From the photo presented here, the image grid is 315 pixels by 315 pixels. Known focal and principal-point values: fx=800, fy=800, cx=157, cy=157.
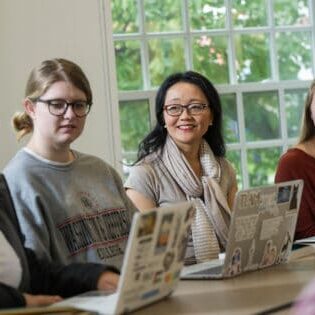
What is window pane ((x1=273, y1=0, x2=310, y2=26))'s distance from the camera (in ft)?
13.6

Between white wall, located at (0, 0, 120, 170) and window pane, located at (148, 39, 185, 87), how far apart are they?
36 centimetres

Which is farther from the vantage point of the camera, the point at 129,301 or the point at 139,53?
the point at 139,53

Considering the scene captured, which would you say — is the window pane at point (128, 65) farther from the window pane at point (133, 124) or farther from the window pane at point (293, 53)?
the window pane at point (293, 53)

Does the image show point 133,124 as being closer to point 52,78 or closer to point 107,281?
point 52,78

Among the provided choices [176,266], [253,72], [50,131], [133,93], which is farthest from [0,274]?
[253,72]

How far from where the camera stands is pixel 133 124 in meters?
3.97

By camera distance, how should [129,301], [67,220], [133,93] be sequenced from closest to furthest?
1. [129,301]
2. [67,220]
3. [133,93]

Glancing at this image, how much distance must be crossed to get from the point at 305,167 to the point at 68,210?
130cm

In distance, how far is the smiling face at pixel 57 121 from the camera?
7.15 feet

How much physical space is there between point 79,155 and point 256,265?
0.68 m

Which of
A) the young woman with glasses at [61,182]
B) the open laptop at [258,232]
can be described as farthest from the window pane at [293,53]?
the open laptop at [258,232]

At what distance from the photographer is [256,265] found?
1955mm

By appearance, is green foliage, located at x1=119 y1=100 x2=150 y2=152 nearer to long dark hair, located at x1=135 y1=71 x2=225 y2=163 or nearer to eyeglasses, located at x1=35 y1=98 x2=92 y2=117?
long dark hair, located at x1=135 y1=71 x2=225 y2=163

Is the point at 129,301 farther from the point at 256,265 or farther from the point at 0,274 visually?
the point at 256,265
